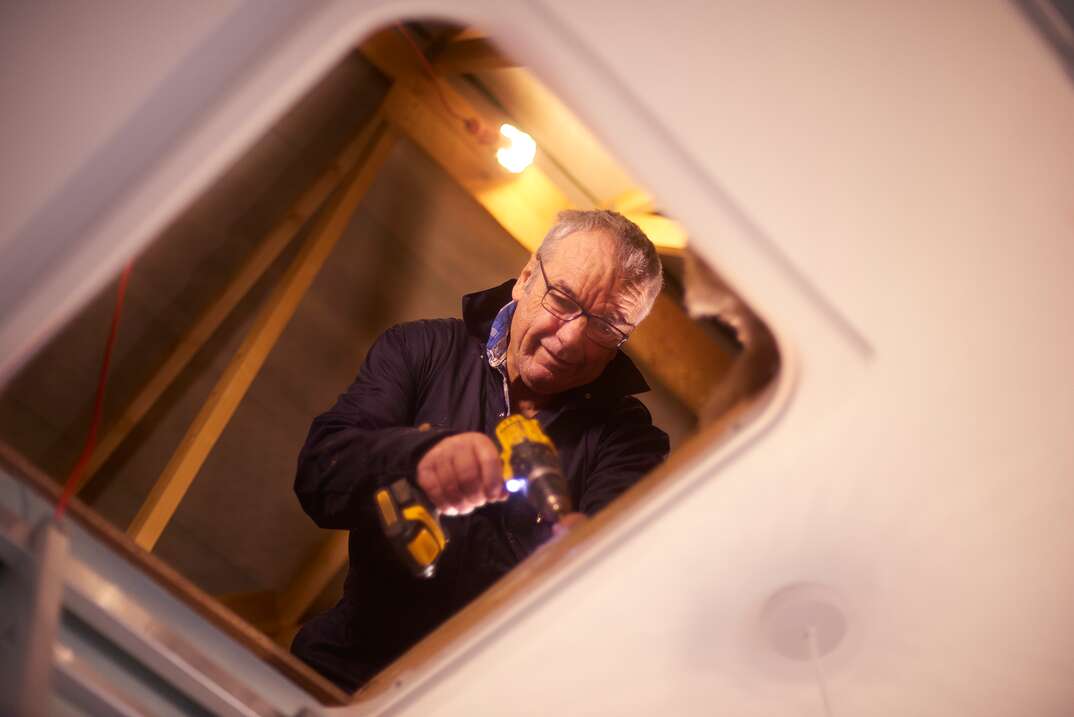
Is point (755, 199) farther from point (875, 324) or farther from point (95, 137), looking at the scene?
point (95, 137)

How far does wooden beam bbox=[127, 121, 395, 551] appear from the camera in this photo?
7.61 feet

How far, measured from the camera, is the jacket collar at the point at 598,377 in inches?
66.5

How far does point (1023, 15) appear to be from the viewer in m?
0.98

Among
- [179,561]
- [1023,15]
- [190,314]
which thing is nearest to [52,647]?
[1023,15]

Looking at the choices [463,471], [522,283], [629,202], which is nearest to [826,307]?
[463,471]

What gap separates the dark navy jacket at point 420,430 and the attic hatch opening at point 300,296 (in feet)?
2.47

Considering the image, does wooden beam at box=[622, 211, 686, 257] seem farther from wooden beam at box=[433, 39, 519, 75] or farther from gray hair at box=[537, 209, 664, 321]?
wooden beam at box=[433, 39, 519, 75]

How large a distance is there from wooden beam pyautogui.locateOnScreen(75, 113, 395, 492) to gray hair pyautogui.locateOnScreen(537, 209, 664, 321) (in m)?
1.38

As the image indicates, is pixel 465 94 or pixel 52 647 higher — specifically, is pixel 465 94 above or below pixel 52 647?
above

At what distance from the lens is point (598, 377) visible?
5.66 ft

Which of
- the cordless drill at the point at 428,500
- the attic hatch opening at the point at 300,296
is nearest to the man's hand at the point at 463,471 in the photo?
the cordless drill at the point at 428,500

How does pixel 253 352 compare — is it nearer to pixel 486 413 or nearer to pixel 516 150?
pixel 516 150

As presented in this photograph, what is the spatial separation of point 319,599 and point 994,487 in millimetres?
2672

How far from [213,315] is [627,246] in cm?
167
